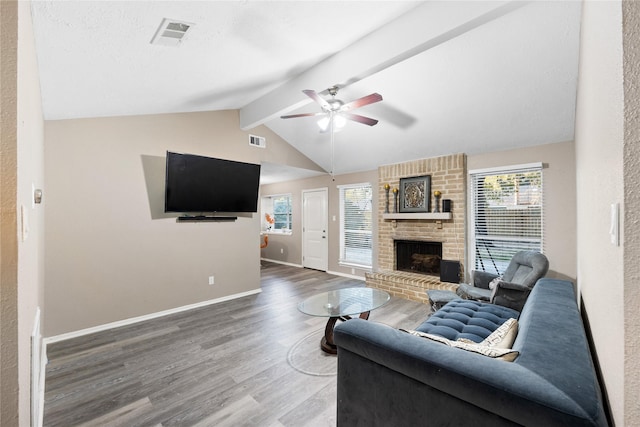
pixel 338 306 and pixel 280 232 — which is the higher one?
pixel 280 232

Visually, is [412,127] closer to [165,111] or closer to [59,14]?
[165,111]

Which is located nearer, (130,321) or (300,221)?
(130,321)

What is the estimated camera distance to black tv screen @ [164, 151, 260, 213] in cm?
371

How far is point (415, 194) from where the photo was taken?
488cm

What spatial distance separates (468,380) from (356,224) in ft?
16.4

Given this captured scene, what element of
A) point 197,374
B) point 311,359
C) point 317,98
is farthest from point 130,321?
point 317,98

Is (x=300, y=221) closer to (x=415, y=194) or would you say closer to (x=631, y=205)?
(x=415, y=194)

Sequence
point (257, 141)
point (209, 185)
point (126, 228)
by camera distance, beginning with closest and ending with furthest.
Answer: point (126, 228) → point (209, 185) → point (257, 141)

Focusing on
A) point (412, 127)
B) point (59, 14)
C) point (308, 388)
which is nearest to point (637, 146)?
point (308, 388)

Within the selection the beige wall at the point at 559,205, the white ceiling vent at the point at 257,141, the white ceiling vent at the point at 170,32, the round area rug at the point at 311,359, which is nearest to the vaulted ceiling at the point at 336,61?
the white ceiling vent at the point at 170,32

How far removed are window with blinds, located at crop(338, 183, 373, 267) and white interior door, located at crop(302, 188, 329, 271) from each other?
1.48ft

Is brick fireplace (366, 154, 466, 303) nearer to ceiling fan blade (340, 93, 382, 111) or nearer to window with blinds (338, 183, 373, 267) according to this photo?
window with blinds (338, 183, 373, 267)

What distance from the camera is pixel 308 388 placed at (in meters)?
2.19

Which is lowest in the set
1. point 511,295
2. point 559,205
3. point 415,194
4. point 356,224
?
point 511,295
